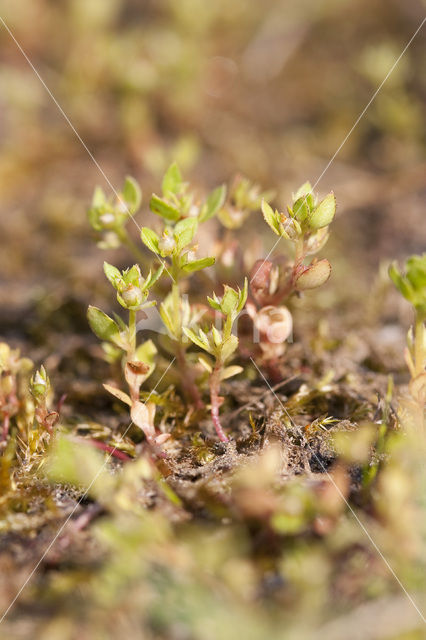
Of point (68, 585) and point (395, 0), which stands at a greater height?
point (395, 0)

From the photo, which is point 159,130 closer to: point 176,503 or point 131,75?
point 131,75

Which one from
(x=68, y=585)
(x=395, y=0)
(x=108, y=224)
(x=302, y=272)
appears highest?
(x=395, y=0)

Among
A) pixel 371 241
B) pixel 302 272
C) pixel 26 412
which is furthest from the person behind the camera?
pixel 371 241

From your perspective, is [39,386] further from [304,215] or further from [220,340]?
[304,215]

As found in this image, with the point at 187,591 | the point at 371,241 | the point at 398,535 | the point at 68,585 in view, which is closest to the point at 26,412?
the point at 68,585

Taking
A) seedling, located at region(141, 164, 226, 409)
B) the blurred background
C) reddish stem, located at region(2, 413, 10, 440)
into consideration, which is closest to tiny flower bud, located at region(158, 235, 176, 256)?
seedling, located at region(141, 164, 226, 409)

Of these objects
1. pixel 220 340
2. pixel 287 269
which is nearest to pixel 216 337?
pixel 220 340

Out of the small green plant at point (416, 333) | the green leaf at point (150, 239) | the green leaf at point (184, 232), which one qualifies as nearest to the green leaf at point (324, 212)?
the small green plant at point (416, 333)

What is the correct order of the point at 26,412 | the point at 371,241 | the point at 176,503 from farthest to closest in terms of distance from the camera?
the point at 371,241 → the point at 26,412 → the point at 176,503
